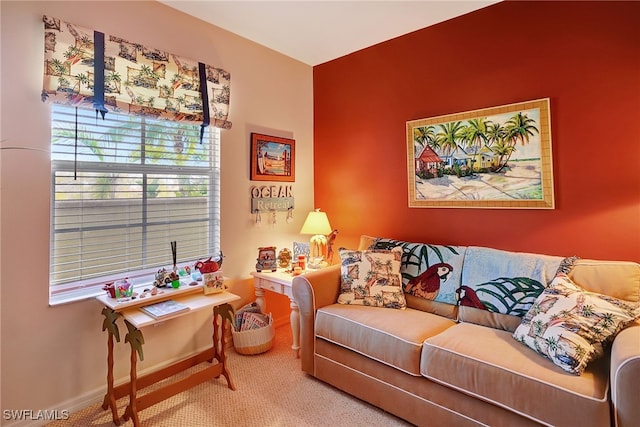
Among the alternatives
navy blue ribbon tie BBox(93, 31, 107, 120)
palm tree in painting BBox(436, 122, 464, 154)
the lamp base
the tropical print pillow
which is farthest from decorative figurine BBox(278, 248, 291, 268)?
navy blue ribbon tie BBox(93, 31, 107, 120)

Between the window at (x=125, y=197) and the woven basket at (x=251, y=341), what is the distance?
0.71 metres

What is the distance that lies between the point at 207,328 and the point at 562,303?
7.78 ft

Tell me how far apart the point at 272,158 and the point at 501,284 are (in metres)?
2.09

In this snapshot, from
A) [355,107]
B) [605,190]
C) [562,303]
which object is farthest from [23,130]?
[605,190]

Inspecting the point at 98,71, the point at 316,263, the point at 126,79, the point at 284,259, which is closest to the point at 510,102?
the point at 316,263

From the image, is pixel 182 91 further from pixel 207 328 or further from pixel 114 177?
pixel 207 328

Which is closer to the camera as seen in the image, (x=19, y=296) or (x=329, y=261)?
(x=19, y=296)

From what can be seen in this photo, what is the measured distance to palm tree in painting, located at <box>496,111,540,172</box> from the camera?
2.27 meters

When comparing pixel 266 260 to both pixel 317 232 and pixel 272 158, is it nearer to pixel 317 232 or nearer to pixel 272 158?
pixel 317 232

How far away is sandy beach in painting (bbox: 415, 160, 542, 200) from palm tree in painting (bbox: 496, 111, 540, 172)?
0.11m

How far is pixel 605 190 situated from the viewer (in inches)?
81.0

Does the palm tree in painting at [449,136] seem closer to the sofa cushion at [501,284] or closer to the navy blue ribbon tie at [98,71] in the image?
the sofa cushion at [501,284]

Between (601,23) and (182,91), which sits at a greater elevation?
(601,23)

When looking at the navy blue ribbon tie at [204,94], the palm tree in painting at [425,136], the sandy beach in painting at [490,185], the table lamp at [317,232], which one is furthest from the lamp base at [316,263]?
the navy blue ribbon tie at [204,94]
